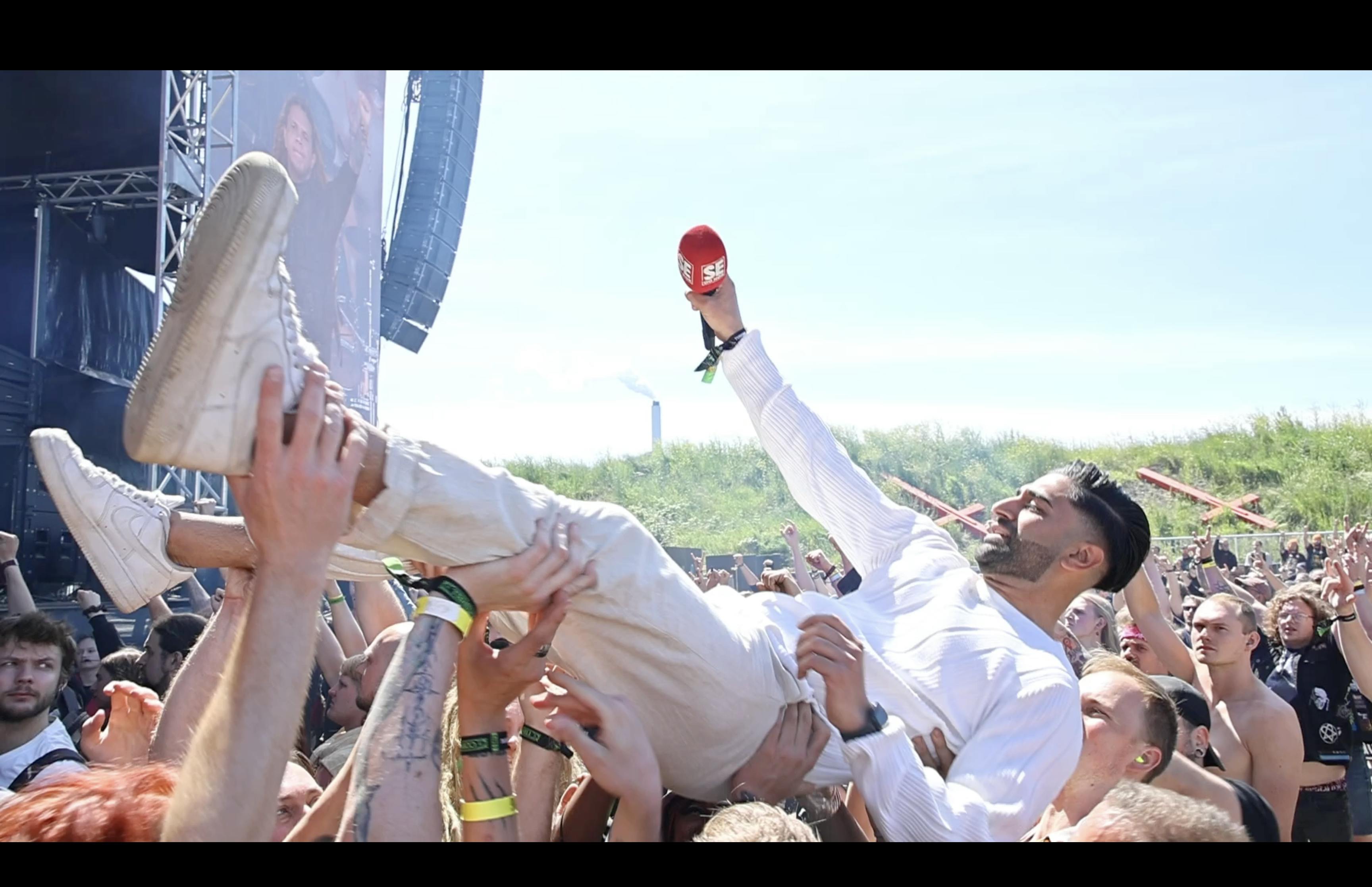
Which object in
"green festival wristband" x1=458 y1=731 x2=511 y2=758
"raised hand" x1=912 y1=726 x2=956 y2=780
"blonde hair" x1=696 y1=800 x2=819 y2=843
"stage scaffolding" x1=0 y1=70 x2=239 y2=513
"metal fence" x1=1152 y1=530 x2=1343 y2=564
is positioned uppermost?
"stage scaffolding" x1=0 y1=70 x2=239 y2=513

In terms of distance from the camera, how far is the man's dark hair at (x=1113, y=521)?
95.2 inches

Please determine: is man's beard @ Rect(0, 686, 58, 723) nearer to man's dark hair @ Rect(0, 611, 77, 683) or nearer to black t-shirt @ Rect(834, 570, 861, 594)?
man's dark hair @ Rect(0, 611, 77, 683)

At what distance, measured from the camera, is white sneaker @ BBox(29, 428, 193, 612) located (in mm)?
2342

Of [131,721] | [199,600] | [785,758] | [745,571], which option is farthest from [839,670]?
[745,571]

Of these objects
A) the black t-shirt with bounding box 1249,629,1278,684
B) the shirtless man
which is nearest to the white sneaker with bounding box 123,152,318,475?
the shirtless man

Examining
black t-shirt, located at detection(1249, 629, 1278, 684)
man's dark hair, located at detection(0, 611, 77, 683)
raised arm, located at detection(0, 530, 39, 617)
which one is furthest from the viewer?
black t-shirt, located at detection(1249, 629, 1278, 684)

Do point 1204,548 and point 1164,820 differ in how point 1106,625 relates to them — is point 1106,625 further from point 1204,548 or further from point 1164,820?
point 1164,820

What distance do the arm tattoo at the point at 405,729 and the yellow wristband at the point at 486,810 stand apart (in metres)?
0.11

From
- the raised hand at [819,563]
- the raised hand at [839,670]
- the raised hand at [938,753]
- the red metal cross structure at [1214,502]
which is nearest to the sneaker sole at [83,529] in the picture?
the raised hand at [839,670]

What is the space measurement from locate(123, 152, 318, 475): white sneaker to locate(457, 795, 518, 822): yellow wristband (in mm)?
612

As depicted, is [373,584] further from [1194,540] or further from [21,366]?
[1194,540]

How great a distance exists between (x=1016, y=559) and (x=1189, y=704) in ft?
3.02

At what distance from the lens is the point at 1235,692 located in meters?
3.37

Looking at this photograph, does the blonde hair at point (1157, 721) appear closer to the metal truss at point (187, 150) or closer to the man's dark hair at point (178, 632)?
the man's dark hair at point (178, 632)
